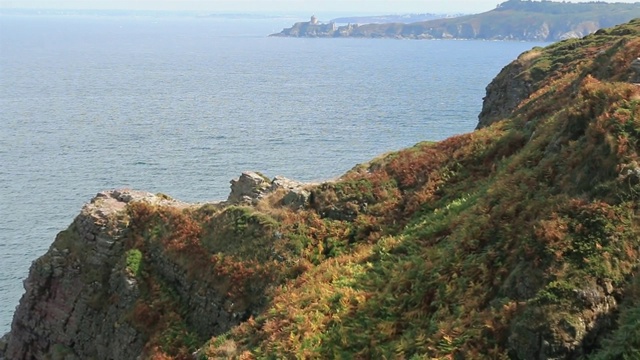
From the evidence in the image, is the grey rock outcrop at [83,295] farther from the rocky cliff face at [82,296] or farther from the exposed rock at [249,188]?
the exposed rock at [249,188]

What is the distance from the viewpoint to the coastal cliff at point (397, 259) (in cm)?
1549

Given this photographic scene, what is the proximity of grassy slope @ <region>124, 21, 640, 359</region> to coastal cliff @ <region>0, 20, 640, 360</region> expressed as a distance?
52mm

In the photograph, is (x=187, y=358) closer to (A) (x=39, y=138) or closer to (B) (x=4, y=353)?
(B) (x=4, y=353)

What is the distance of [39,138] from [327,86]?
3288 inches

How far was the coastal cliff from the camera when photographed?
50.8 ft

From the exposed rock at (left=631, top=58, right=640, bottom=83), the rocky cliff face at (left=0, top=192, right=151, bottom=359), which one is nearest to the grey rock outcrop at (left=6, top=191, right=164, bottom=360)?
the rocky cliff face at (left=0, top=192, right=151, bottom=359)

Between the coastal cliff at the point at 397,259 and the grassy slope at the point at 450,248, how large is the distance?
5 centimetres

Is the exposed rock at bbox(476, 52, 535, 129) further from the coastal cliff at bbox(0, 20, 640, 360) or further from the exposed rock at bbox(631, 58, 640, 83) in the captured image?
the exposed rock at bbox(631, 58, 640, 83)

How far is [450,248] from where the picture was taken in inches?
766

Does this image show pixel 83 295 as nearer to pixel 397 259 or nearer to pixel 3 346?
pixel 3 346

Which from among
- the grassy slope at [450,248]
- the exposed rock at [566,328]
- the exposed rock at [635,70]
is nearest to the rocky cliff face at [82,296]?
the grassy slope at [450,248]

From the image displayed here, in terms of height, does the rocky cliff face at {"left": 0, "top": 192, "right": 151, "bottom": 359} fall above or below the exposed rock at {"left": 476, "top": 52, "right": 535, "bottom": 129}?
below

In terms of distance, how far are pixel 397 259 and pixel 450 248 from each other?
2751 millimetres

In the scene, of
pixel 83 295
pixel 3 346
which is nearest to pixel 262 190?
pixel 83 295
